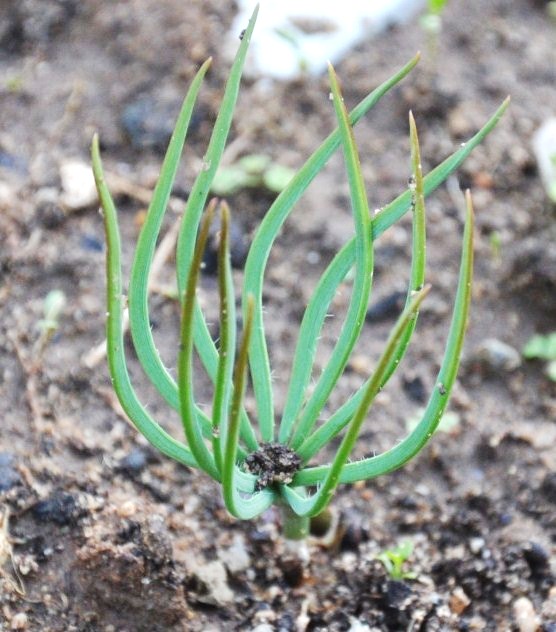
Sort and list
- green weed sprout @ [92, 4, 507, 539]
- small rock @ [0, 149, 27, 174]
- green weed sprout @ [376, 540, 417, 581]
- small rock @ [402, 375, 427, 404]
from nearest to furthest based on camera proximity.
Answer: green weed sprout @ [92, 4, 507, 539], green weed sprout @ [376, 540, 417, 581], small rock @ [402, 375, 427, 404], small rock @ [0, 149, 27, 174]

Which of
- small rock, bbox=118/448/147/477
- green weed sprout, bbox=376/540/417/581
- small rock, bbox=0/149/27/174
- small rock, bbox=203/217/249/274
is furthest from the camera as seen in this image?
small rock, bbox=0/149/27/174

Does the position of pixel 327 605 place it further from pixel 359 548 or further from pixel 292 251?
pixel 292 251

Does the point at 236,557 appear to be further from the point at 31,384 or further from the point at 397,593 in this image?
the point at 31,384

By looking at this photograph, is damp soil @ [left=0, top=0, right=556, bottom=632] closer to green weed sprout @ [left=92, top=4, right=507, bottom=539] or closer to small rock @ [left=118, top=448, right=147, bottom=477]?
small rock @ [left=118, top=448, right=147, bottom=477]

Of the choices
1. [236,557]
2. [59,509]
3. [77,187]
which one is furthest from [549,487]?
[77,187]

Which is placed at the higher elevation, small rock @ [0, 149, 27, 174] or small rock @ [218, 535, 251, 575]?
small rock @ [0, 149, 27, 174]

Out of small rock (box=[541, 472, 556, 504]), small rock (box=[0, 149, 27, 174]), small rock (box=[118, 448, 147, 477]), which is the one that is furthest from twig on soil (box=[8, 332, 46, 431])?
small rock (box=[541, 472, 556, 504])

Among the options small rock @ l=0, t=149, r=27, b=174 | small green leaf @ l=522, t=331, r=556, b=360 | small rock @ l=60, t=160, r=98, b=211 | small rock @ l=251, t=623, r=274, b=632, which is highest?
small rock @ l=0, t=149, r=27, b=174
